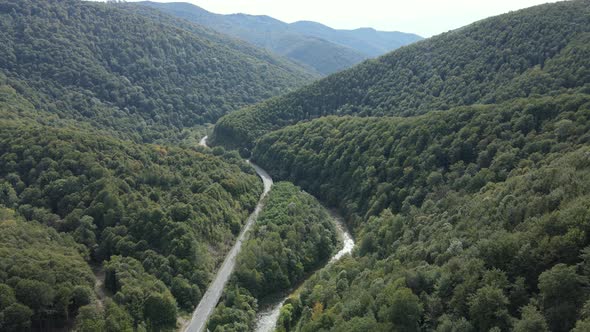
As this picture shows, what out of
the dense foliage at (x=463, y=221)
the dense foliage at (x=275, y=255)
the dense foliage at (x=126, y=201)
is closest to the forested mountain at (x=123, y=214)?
the dense foliage at (x=126, y=201)

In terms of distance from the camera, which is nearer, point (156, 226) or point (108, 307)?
point (108, 307)

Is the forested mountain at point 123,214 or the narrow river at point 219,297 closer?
the forested mountain at point 123,214

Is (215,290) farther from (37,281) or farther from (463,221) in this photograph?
(463,221)

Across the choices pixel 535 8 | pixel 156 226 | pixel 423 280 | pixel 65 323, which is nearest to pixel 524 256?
pixel 423 280

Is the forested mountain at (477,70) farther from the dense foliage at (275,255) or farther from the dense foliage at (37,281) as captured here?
the dense foliage at (37,281)

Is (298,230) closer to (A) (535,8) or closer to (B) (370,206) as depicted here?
(B) (370,206)

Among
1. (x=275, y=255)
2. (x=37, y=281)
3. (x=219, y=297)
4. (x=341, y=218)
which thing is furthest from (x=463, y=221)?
(x=37, y=281)

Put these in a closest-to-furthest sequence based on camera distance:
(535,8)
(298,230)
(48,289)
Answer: (48,289), (298,230), (535,8)

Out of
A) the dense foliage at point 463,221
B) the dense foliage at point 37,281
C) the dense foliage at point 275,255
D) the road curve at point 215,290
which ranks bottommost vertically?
the road curve at point 215,290
